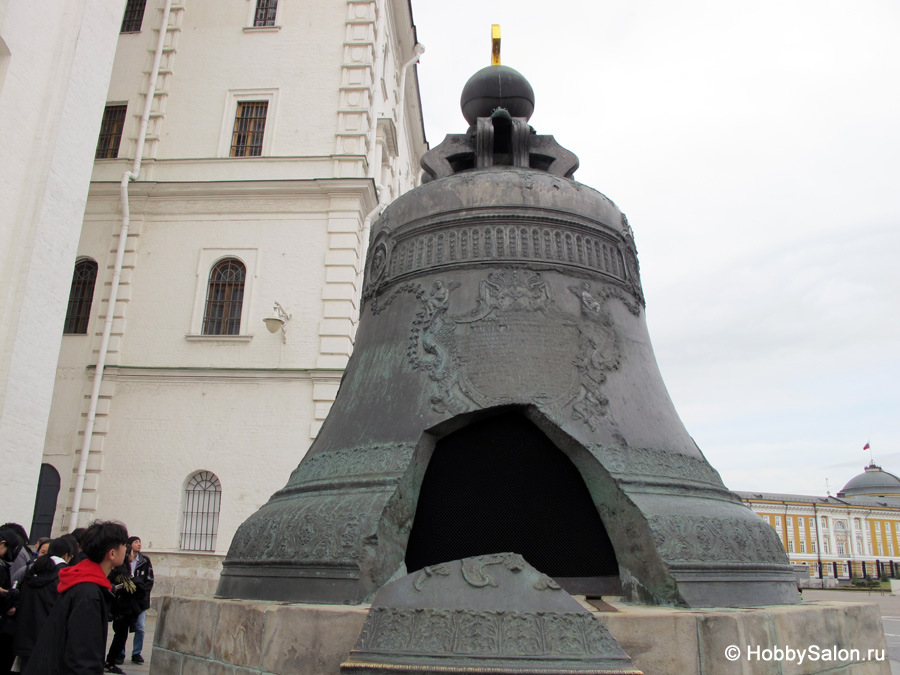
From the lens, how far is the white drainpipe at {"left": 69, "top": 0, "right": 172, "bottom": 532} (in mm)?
13000

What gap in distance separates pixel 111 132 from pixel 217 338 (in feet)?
20.0

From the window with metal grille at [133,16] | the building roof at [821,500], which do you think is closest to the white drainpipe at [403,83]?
the window with metal grille at [133,16]

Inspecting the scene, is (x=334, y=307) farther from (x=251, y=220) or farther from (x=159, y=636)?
(x=159, y=636)

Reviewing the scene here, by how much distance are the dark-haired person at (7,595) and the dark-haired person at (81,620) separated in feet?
6.62

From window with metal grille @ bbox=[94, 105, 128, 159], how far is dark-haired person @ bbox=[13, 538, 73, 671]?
1365cm

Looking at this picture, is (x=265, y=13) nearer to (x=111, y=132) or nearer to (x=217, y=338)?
(x=111, y=132)

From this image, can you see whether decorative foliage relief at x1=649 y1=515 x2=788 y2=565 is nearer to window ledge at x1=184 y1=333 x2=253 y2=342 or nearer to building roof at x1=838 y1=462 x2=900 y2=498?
window ledge at x1=184 y1=333 x2=253 y2=342

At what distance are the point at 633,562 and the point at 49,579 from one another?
3.36m

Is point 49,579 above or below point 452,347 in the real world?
below

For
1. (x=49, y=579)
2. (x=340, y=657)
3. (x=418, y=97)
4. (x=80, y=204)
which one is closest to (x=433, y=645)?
Answer: (x=340, y=657)

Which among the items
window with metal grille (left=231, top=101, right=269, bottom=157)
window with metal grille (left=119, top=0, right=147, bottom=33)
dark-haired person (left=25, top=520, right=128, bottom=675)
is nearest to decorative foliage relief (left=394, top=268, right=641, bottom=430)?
dark-haired person (left=25, top=520, right=128, bottom=675)

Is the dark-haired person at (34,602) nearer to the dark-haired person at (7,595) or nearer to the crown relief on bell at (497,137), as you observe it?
the dark-haired person at (7,595)

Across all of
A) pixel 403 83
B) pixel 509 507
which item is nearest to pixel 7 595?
pixel 509 507

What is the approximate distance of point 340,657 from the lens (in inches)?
92.3
